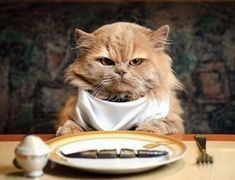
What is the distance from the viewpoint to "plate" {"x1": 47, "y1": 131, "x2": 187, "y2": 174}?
938 mm

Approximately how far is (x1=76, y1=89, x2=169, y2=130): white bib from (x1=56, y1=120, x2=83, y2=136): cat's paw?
0.05 ft

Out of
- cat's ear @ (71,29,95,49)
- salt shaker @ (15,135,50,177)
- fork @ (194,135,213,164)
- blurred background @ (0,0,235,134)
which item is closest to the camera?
salt shaker @ (15,135,50,177)

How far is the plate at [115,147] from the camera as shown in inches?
36.9

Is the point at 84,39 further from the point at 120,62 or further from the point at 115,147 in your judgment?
the point at 115,147

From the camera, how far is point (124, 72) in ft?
4.36

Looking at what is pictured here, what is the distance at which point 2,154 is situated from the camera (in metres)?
1.13

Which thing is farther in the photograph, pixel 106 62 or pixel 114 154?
pixel 106 62

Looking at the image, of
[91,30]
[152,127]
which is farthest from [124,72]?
[91,30]

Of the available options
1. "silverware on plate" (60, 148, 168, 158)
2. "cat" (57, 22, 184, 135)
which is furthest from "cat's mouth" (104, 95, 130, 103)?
"silverware on plate" (60, 148, 168, 158)

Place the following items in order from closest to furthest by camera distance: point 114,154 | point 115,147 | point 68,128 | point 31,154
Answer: point 31,154 < point 114,154 < point 115,147 < point 68,128

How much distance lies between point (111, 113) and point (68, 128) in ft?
0.44

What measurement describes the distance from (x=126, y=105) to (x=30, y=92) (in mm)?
660

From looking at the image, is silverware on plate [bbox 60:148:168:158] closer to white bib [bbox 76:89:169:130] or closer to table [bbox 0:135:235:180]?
table [bbox 0:135:235:180]

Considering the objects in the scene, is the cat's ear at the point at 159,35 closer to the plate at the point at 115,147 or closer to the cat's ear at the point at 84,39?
the cat's ear at the point at 84,39
